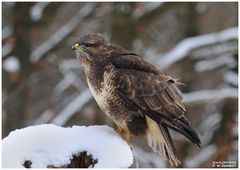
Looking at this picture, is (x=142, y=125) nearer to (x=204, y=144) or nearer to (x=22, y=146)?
(x=22, y=146)

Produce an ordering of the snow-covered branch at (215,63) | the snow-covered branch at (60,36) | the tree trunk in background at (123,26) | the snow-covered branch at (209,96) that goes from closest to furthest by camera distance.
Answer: the snow-covered branch at (209,96) → the snow-covered branch at (215,63) → the tree trunk in background at (123,26) → the snow-covered branch at (60,36)

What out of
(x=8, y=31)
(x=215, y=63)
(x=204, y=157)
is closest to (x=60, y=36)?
(x=8, y=31)

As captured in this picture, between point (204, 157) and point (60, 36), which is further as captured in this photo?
point (60, 36)

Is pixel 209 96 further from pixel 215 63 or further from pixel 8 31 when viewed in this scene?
pixel 8 31

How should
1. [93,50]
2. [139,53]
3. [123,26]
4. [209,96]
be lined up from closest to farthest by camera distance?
[93,50], [209,96], [123,26], [139,53]

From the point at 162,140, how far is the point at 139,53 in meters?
5.84

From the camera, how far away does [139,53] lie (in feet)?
33.4

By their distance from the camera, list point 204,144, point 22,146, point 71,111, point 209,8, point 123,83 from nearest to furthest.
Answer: point 22,146 < point 123,83 < point 71,111 < point 204,144 < point 209,8

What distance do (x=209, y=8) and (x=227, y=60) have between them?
174 centimetres

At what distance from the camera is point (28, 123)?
1149cm

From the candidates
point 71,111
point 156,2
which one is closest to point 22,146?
point 71,111

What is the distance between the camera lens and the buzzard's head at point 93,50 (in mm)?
4496

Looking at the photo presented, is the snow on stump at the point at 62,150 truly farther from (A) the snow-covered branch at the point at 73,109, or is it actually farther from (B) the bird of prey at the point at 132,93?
(A) the snow-covered branch at the point at 73,109

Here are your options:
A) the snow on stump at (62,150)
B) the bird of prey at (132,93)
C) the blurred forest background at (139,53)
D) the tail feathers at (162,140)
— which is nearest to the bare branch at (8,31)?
the blurred forest background at (139,53)
